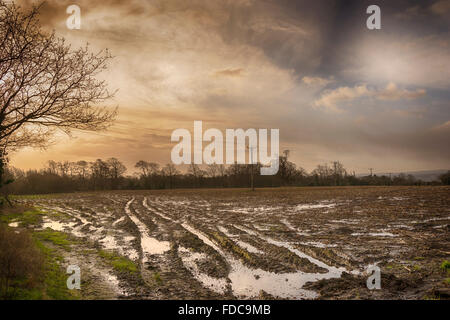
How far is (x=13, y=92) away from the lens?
8445 millimetres

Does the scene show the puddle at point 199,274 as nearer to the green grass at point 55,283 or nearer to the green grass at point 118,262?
the green grass at point 118,262

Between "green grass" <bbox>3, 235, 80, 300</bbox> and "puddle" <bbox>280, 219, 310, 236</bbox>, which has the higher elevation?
"green grass" <bbox>3, 235, 80, 300</bbox>

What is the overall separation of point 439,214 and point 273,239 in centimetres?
1045

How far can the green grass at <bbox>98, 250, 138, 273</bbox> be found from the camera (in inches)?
271

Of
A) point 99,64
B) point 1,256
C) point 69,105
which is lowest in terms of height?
point 1,256

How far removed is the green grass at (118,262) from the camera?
22.5 ft

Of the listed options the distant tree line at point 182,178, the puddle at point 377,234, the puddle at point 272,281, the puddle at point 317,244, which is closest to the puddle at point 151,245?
the puddle at point 272,281

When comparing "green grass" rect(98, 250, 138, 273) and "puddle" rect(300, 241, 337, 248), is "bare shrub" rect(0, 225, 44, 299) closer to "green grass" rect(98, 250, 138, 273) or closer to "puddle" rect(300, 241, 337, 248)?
"green grass" rect(98, 250, 138, 273)

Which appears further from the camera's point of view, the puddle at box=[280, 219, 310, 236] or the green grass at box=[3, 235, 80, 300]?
the puddle at box=[280, 219, 310, 236]

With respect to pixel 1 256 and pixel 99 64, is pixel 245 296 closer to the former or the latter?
pixel 1 256

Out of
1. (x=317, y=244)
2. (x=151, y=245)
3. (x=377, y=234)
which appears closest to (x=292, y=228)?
A: (x=317, y=244)

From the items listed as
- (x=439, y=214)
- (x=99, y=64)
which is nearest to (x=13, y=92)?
(x=99, y=64)

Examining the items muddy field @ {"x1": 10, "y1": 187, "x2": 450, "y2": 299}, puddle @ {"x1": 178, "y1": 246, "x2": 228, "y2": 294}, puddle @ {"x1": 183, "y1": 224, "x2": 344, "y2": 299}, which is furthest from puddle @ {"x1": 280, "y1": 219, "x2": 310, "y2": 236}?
puddle @ {"x1": 178, "y1": 246, "x2": 228, "y2": 294}

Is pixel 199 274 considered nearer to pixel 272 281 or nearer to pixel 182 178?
pixel 272 281
